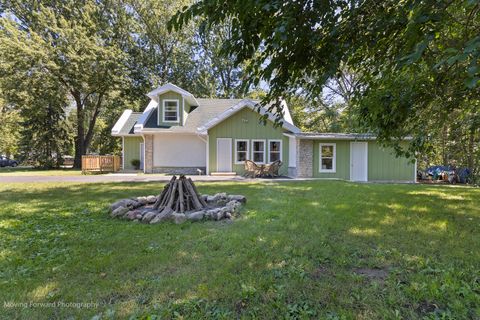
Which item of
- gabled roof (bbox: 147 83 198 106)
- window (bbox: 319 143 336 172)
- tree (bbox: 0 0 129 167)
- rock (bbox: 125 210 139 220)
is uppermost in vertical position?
tree (bbox: 0 0 129 167)

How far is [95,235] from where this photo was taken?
4.75 m

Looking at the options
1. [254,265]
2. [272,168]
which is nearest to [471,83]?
[254,265]

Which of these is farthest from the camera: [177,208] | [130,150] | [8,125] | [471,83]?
[8,125]

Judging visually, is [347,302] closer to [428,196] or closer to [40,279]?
[40,279]

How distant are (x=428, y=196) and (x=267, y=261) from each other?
6.79m

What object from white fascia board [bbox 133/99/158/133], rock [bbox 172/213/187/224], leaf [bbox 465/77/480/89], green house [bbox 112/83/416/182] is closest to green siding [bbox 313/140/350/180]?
green house [bbox 112/83/416/182]

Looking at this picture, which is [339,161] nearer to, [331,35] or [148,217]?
[148,217]

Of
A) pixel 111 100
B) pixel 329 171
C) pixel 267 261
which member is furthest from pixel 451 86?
pixel 111 100

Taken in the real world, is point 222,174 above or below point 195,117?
below

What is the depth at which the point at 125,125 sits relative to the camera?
Answer: 66.8 ft

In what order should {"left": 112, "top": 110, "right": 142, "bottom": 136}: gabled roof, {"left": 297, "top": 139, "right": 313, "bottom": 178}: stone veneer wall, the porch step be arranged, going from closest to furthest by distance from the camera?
{"left": 297, "top": 139, "right": 313, "bottom": 178}: stone veneer wall < the porch step < {"left": 112, "top": 110, "right": 142, "bottom": 136}: gabled roof

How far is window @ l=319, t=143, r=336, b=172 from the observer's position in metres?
15.1

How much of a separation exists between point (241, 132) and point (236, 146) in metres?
0.87

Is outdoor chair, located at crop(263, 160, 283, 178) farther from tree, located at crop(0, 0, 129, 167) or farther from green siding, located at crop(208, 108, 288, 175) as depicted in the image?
tree, located at crop(0, 0, 129, 167)
